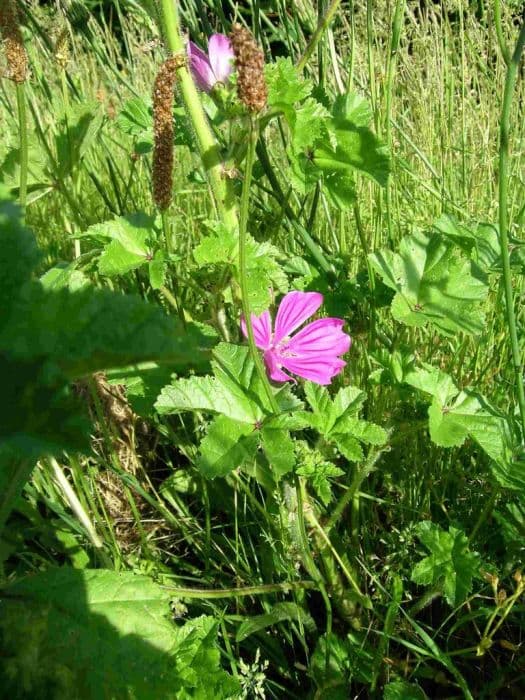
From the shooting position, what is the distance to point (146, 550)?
3.27 ft

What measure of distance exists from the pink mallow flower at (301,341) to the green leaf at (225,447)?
0.12m

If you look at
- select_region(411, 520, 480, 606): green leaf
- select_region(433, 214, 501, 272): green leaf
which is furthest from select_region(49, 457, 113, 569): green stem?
select_region(433, 214, 501, 272): green leaf

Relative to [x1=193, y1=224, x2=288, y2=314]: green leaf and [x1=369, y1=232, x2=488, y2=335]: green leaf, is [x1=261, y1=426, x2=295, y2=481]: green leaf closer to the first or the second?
[x1=193, y1=224, x2=288, y2=314]: green leaf

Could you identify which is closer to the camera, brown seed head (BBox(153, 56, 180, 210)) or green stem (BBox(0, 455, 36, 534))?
green stem (BBox(0, 455, 36, 534))

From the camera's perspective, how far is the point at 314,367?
0.89 meters

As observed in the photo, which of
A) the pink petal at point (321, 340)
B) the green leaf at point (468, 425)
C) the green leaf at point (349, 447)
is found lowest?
the green leaf at point (468, 425)

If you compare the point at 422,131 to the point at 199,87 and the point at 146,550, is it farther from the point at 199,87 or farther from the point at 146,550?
the point at 146,550

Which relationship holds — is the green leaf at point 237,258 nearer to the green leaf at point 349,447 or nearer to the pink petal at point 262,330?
the pink petal at point 262,330

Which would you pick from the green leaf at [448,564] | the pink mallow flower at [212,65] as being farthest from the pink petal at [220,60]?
the green leaf at [448,564]

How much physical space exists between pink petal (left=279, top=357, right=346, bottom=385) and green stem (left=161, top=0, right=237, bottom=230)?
20 centimetres

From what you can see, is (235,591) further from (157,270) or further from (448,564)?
(157,270)

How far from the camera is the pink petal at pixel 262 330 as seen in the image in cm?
89

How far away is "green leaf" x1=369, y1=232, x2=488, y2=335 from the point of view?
904 mm

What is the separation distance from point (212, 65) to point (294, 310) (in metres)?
0.34
